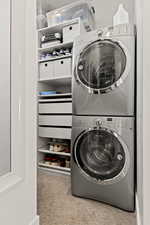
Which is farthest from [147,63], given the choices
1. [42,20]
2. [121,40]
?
[42,20]

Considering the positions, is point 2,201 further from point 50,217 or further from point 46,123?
point 46,123

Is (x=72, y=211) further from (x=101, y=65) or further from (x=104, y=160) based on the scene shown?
(x=101, y=65)

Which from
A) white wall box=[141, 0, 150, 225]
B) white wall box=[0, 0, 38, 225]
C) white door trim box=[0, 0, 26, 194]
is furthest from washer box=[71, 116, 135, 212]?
white door trim box=[0, 0, 26, 194]

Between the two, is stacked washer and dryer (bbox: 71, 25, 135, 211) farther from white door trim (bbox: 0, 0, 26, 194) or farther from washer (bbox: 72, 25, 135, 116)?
white door trim (bbox: 0, 0, 26, 194)

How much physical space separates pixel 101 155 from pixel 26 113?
81 centimetres

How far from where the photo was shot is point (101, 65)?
4.74 feet

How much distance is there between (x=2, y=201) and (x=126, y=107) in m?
1.04

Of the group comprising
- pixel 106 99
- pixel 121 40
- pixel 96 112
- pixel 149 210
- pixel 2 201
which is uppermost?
pixel 121 40

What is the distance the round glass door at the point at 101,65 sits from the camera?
1.36 metres

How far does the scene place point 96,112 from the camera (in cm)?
142

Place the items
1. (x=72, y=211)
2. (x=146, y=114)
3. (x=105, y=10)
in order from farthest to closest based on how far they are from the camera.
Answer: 1. (x=105, y=10)
2. (x=72, y=211)
3. (x=146, y=114)

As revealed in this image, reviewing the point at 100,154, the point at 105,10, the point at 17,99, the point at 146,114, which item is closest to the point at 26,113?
the point at 17,99

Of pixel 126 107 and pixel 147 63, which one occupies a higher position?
pixel 147 63

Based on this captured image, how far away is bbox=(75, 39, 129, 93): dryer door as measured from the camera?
1.34 metres
